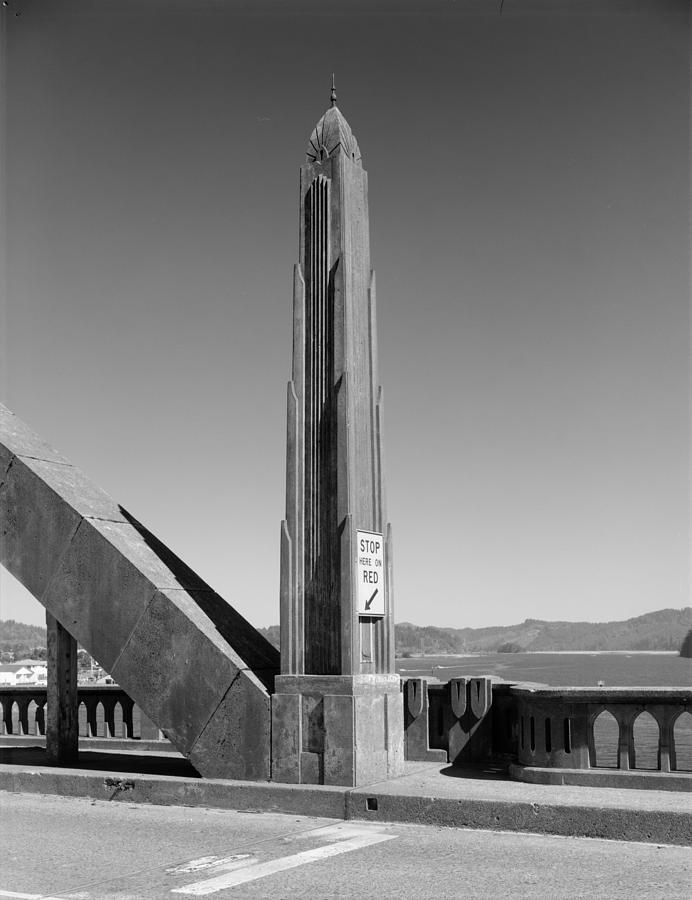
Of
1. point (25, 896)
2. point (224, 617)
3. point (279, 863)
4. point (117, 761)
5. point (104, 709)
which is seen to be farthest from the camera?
point (104, 709)

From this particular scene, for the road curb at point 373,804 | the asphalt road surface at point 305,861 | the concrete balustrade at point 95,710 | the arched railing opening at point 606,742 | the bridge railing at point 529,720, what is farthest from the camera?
the arched railing opening at point 606,742

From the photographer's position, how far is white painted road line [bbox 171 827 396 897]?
6.62 meters

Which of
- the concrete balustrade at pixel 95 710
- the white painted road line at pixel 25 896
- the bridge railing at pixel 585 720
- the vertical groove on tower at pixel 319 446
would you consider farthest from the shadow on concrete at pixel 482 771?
the white painted road line at pixel 25 896

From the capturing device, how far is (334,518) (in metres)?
10.3

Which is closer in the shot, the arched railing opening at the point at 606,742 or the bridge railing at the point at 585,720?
the bridge railing at the point at 585,720

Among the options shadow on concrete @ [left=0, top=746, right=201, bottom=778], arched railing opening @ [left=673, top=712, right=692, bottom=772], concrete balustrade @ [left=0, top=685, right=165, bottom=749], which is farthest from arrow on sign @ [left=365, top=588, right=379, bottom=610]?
arched railing opening @ [left=673, top=712, right=692, bottom=772]

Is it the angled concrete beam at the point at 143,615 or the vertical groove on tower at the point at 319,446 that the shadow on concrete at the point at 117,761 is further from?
the vertical groove on tower at the point at 319,446

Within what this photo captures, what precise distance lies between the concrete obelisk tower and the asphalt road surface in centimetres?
108

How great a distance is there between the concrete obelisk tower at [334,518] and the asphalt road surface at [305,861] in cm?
108

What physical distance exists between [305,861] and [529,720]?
3316mm

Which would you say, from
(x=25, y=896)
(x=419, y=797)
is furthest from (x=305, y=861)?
(x=25, y=896)

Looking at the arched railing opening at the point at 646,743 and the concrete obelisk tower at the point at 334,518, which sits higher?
the concrete obelisk tower at the point at 334,518

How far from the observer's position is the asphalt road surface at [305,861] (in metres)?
6.48

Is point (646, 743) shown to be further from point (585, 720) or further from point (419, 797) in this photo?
point (419, 797)
